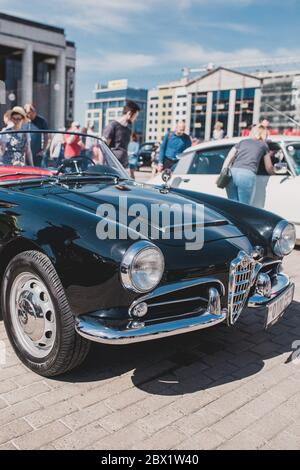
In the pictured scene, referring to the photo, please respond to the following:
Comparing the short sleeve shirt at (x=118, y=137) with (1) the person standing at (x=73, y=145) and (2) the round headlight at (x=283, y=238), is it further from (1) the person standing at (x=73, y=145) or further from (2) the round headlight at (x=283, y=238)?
(2) the round headlight at (x=283, y=238)

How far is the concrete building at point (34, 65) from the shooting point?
46812 mm

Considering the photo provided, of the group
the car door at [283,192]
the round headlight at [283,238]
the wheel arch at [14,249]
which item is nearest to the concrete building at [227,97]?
the car door at [283,192]

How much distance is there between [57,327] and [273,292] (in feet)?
4.80

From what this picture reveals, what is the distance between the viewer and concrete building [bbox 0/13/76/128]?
46812mm

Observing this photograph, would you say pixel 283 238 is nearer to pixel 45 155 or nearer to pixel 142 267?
pixel 142 267

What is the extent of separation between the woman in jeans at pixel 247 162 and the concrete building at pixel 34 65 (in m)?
44.5

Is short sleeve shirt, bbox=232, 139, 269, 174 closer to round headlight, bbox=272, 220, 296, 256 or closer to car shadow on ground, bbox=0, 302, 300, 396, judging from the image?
round headlight, bbox=272, 220, 296, 256

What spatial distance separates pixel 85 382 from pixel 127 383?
0.81 feet

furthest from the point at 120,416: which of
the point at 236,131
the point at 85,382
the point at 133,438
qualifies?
the point at 236,131

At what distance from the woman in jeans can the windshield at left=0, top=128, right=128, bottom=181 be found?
2.59 meters

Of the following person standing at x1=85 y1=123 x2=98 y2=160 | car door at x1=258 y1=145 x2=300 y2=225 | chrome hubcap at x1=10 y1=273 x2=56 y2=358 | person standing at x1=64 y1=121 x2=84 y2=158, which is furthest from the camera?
car door at x1=258 y1=145 x2=300 y2=225

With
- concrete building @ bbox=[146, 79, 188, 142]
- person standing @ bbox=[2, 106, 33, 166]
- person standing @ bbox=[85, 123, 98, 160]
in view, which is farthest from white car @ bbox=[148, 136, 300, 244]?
concrete building @ bbox=[146, 79, 188, 142]

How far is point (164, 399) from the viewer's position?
102 inches

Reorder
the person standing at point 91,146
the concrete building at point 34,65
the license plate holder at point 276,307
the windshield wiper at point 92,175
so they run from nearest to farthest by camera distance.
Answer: the license plate holder at point 276,307
the windshield wiper at point 92,175
the person standing at point 91,146
the concrete building at point 34,65
